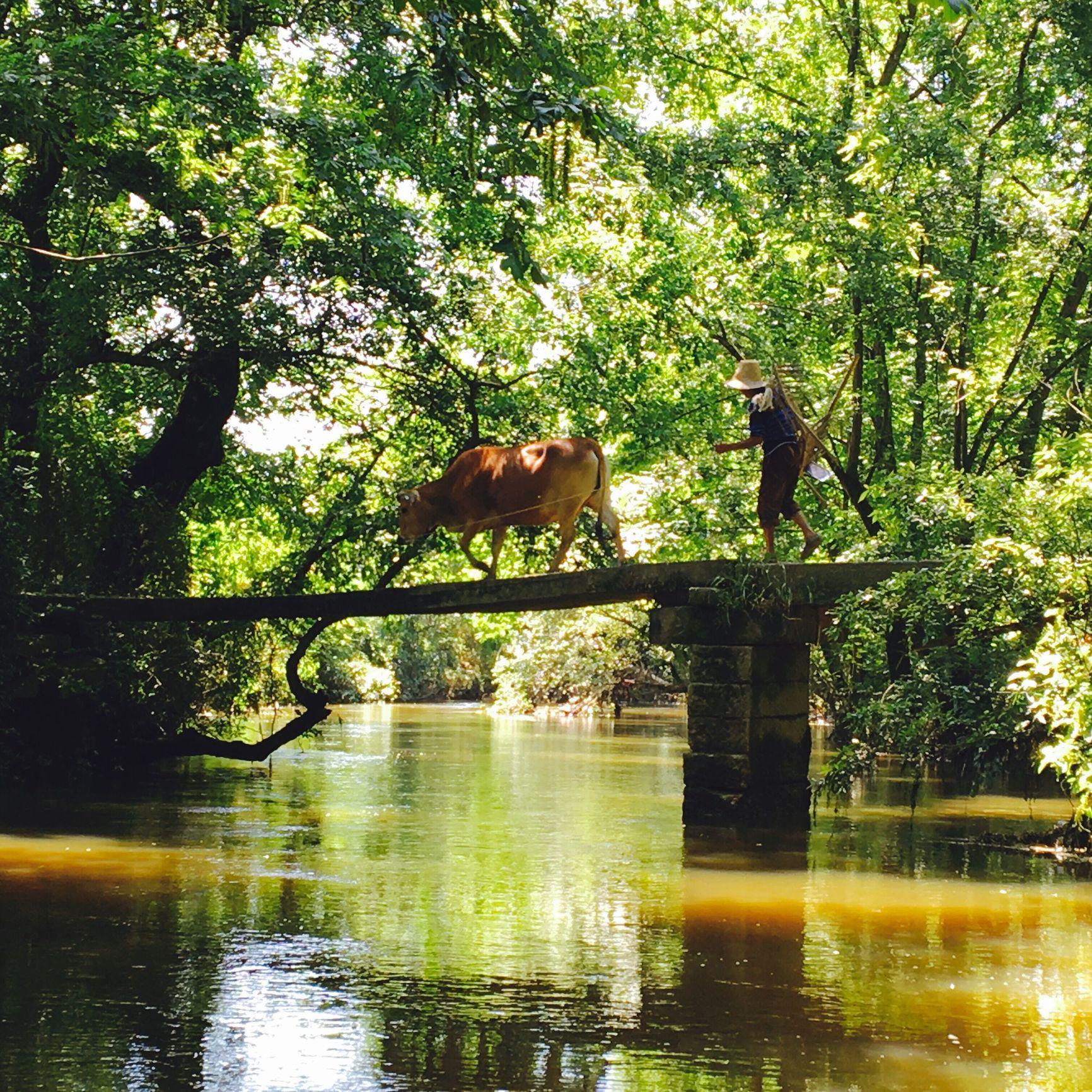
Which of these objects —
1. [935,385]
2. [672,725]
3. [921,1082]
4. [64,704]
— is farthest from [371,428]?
[672,725]

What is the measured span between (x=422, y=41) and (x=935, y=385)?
19286mm

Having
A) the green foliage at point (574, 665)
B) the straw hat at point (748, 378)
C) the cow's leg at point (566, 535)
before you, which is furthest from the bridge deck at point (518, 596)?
the green foliage at point (574, 665)

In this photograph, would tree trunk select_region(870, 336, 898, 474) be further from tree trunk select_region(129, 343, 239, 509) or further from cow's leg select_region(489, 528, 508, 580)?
cow's leg select_region(489, 528, 508, 580)

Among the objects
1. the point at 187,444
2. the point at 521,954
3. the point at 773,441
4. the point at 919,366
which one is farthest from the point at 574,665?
the point at 521,954

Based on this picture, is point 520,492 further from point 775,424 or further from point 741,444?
point 775,424

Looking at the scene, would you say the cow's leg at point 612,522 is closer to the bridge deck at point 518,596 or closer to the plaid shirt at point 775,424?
the bridge deck at point 518,596

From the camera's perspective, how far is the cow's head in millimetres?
13617

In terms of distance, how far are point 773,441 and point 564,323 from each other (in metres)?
9.37

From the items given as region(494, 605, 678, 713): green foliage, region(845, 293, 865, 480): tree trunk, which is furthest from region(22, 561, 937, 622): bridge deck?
region(494, 605, 678, 713): green foliage

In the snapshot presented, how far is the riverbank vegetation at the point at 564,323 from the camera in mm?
12500

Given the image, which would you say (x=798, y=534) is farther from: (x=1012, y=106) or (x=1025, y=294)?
(x=1012, y=106)

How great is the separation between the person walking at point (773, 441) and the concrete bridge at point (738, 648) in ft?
2.36

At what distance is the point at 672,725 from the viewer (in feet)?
126

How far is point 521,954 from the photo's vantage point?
24.3 ft
